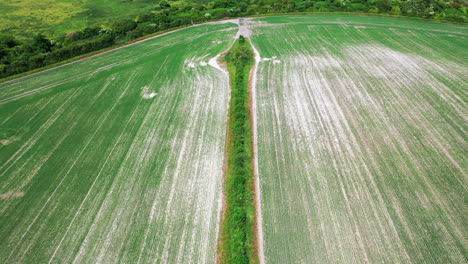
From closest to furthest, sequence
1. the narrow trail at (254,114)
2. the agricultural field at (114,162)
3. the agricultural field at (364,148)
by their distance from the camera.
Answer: the agricultural field at (364,148), the narrow trail at (254,114), the agricultural field at (114,162)

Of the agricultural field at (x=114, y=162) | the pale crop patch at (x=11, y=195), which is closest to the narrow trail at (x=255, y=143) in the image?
the agricultural field at (x=114, y=162)

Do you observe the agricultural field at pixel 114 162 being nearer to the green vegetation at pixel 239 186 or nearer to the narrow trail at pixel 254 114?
the green vegetation at pixel 239 186

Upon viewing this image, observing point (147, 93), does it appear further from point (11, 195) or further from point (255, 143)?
point (11, 195)

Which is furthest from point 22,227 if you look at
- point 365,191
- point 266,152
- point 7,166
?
point 365,191

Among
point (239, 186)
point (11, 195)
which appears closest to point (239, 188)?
point (239, 186)

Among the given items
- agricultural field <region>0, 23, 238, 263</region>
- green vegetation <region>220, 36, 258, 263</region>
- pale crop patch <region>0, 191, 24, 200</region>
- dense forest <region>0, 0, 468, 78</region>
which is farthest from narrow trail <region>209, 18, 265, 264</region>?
pale crop patch <region>0, 191, 24, 200</region>

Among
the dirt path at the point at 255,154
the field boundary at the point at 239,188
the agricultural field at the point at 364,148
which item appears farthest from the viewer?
the dirt path at the point at 255,154

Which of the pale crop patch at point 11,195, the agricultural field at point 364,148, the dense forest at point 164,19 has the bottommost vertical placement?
the pale crop patch at point 11,195
